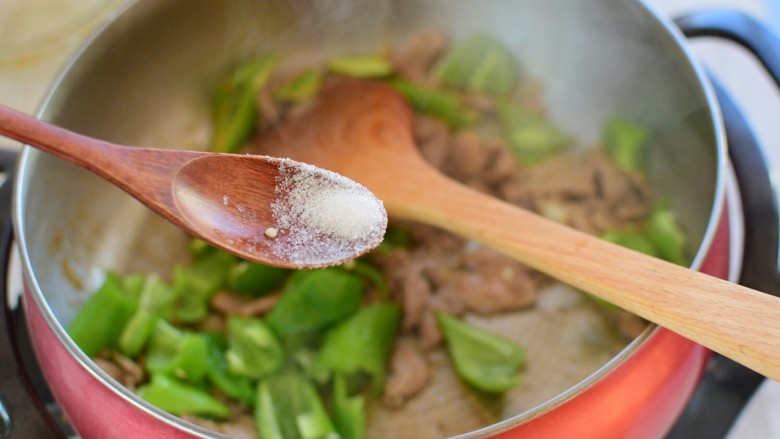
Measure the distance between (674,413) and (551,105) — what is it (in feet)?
1.58

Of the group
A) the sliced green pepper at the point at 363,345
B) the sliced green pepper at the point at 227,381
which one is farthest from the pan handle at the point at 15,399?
the sliced green pepper at the point at 363,345

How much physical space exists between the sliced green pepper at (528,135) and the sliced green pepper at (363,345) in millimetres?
303

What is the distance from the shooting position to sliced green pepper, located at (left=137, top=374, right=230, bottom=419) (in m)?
0.69

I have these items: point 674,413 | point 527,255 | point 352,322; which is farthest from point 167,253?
point 674,413

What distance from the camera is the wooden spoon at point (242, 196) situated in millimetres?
570

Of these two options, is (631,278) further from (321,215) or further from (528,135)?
(528,135)

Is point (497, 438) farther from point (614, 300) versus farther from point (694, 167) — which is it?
point (694, 167)

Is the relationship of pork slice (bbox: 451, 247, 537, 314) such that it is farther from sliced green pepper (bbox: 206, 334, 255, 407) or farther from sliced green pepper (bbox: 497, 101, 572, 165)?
sliced green pepper (bbox: 206, 334, 255, 407)

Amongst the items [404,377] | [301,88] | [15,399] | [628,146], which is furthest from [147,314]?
[628,146]

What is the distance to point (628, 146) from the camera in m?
0.89

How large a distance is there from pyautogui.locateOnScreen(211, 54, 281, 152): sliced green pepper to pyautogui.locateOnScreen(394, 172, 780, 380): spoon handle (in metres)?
0.30

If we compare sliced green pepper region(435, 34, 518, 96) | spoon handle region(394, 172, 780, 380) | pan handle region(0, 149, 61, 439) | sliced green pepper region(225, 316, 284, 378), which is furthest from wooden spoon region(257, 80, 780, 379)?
pan handle region(0, 149, 61, 439)

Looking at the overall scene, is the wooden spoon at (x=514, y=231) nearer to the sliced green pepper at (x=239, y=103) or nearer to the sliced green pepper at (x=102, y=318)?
the sliced green pepper at (x=239, y=103)

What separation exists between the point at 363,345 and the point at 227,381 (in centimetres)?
15
